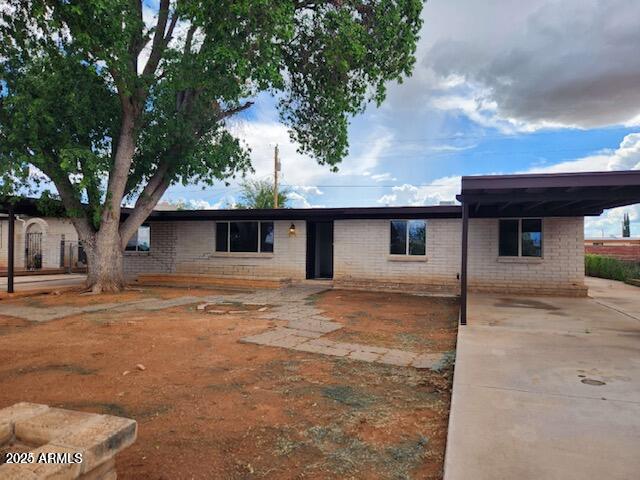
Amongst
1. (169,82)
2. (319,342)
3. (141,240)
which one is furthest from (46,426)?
(141,240)

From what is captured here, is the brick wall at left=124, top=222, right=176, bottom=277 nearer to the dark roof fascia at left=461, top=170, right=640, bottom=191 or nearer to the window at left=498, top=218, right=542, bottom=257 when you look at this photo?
the window at left=498, top=218, right=542, bottom=257

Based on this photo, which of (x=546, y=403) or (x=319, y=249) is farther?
(x=319, y=249)

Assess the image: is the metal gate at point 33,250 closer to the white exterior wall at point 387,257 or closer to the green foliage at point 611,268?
the white exterior wall at point 387,257

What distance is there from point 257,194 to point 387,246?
23843mm

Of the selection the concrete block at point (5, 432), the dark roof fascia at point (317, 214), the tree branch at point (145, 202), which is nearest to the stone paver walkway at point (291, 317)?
the dark roof fascia at point (317, 214)

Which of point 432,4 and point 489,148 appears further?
point 489,148

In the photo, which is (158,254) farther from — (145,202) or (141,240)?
(145,202)

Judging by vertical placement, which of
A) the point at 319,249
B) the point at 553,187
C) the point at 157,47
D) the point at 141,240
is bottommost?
the point at 319,249

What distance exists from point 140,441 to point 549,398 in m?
3.40

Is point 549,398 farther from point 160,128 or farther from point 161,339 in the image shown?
point 160,128

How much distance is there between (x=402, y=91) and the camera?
1609cm

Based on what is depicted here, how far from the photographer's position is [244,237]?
15375 millimetres

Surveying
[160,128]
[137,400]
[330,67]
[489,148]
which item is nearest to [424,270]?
[330,67]

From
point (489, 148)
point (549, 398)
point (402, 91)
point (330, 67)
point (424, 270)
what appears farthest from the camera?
point (489, 148)
